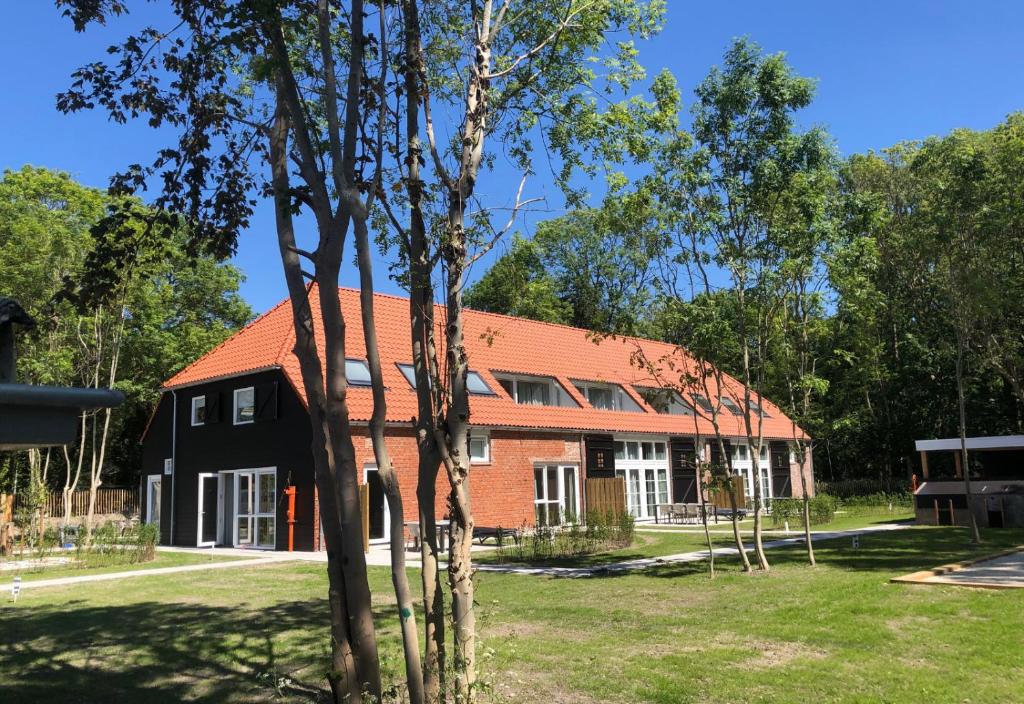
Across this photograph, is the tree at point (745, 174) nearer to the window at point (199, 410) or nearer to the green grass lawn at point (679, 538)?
the green grass lawn at point (679, 538)

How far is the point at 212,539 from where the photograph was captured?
2259 cm

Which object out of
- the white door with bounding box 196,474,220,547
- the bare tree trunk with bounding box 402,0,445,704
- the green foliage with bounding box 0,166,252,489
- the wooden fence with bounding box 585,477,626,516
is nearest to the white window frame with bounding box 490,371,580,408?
the wooden fence with bounding box 585,477,626,516

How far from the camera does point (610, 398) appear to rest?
2981 cm

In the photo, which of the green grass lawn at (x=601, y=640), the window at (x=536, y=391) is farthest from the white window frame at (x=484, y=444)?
the green grass lawn at (x=601, y=640)

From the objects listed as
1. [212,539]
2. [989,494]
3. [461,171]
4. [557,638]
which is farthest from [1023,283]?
[212,539]

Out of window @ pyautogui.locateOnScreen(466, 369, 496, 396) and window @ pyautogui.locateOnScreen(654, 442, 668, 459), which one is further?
window @ pyautogui.locateOnScreen(654, 442, 668, 459)

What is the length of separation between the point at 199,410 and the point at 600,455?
41.7 ft

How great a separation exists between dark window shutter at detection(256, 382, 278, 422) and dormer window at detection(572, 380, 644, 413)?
12.1 m

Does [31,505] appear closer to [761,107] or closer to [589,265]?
[761,107]

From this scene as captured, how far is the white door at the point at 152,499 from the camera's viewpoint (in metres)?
25.0

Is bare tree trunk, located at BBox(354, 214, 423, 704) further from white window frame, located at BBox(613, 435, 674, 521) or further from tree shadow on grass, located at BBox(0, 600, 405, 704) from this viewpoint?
white window frame, located at BBox(613, 435, 674, 521)

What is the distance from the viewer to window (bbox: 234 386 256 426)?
71.4ft

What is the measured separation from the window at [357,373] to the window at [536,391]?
583 cm

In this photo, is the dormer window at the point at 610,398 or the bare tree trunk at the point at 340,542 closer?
the bare tree trunk at the point at 340,542
